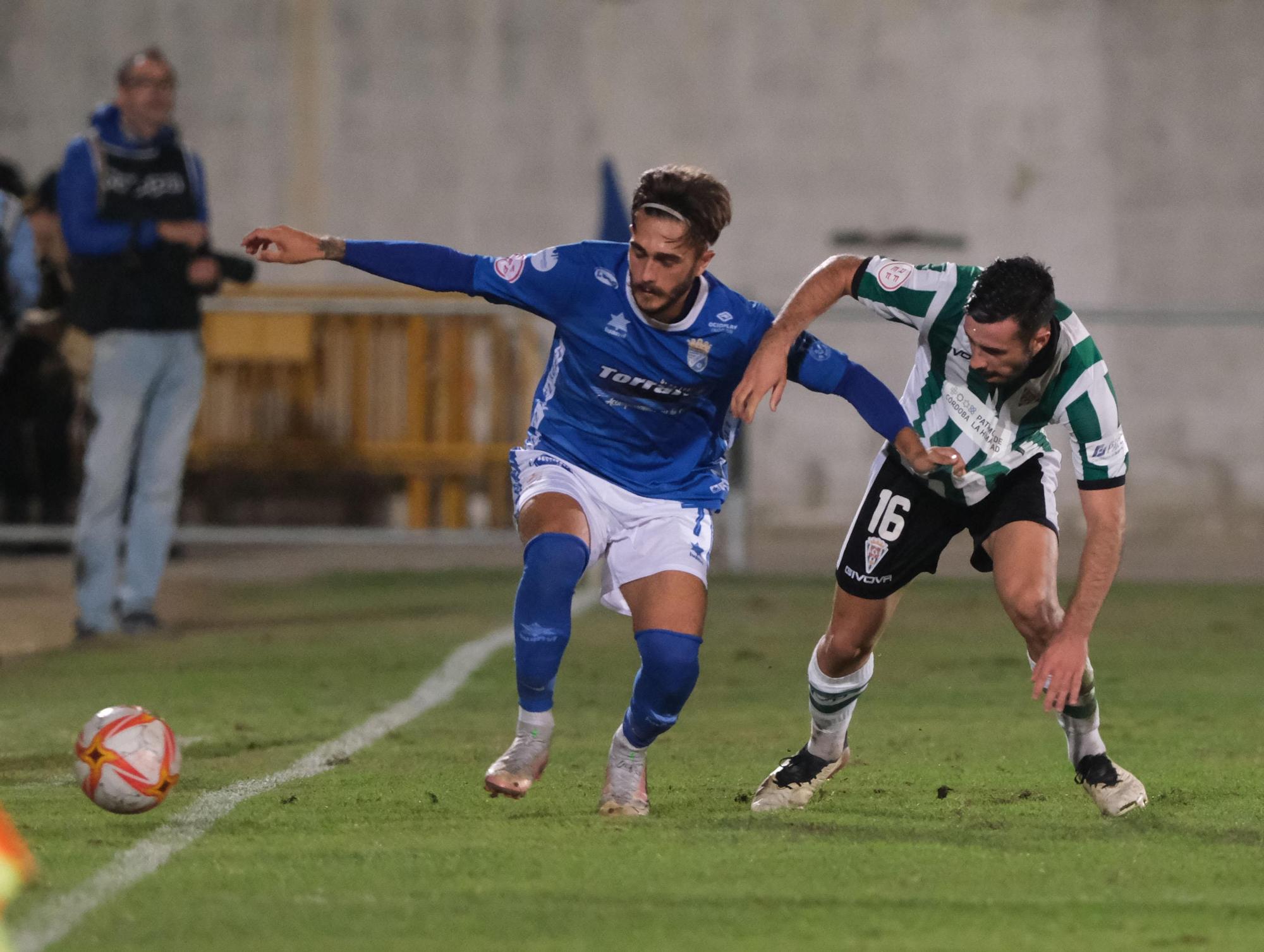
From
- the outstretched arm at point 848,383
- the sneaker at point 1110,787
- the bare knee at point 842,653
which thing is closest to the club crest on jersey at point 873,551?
the bare knee at point 842,653

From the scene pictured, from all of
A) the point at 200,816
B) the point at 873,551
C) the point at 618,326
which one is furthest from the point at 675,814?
the point at 618,326

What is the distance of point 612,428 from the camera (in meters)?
5.39

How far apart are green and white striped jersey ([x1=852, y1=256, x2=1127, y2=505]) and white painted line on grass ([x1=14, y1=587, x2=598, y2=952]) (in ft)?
6.91

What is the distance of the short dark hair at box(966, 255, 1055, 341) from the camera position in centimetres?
484

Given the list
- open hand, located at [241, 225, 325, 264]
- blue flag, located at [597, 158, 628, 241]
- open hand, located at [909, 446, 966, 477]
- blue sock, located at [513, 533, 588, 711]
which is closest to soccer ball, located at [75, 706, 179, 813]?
blue sock, located at [513, 533, 588, 711]

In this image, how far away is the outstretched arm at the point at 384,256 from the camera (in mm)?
5180

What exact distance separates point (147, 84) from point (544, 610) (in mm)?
5159

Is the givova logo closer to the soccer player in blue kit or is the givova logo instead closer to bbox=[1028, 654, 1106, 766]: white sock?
the soccer player in blue kit

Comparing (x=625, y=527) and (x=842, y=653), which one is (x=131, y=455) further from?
(x=842, y=653)

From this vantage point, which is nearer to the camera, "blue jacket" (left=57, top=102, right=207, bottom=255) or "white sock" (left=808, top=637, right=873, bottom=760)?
"white sock" (left=808, top=637, right=873, bottom=760)

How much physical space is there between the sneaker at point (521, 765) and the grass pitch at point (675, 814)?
81mm

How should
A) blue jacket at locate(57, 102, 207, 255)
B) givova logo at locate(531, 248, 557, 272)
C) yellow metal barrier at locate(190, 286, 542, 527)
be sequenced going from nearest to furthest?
1. givova logo at locate(531, 248, 557, 272)
2. blue jacket at locate(57, 102, 207, 255)
3. yellow metal barrier at locate(190, 286, 542, 527)

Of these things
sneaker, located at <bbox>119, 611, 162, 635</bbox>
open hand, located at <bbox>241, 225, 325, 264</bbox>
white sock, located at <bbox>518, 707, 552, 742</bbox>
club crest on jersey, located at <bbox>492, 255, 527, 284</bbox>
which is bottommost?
sneaker, located at <bbox>119, 611, 162, 635</bbox>

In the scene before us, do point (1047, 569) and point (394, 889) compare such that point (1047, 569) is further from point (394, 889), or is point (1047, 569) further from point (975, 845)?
point (394, 889)
